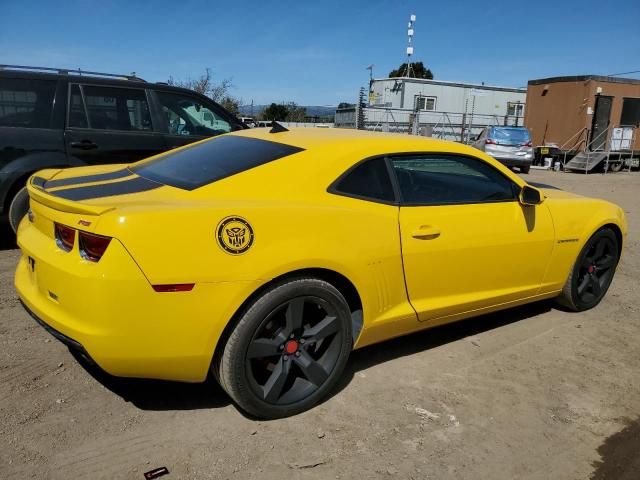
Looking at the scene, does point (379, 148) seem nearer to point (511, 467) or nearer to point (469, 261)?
point (469, 261)

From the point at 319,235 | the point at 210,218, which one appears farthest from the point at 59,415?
the point at 319,235

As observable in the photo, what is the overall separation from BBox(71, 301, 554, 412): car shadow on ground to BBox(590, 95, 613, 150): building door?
18.5 m

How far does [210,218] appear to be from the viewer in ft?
7.80

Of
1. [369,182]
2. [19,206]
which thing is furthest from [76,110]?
[369,182]

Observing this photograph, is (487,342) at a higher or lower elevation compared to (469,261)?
lower

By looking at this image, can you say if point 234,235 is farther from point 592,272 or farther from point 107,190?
point 592,272

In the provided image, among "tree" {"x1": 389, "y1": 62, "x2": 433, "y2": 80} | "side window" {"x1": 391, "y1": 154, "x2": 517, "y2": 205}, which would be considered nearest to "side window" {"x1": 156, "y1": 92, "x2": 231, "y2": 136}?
"side window" {"x1": 391, "y1": 154, "x2": 517, "y2": 205}

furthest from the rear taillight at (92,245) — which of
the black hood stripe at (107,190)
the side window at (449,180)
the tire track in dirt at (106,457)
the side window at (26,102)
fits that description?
the side window at (26,102)

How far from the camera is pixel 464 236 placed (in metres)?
3.28

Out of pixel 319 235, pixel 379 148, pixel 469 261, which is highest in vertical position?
pixel 379 148

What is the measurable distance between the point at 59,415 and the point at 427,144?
2569mm

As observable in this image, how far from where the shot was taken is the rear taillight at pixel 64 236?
2396 mm

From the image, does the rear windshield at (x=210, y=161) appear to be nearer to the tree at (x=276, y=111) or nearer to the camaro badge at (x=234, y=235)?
the camaro badge at (x=234, y=235)

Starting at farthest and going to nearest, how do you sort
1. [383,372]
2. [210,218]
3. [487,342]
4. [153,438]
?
1. [487,342]
2. [383,372]
3. [153,438]
4. [210,218]
